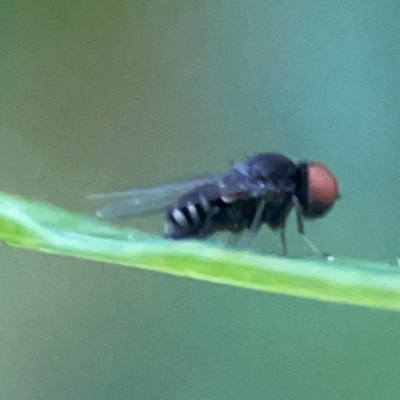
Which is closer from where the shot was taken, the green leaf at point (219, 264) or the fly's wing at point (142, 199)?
the green leaf at point (219, 264)

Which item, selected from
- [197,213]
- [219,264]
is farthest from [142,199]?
[219,264]

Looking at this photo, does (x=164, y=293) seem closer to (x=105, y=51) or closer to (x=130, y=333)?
(x=130, y=333)

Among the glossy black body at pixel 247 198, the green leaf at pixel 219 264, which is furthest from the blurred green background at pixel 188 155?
the green leaf at pixel 219 264

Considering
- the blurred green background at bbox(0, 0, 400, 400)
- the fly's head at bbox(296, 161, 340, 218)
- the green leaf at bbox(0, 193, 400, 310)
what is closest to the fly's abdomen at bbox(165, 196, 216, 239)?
the fly's head at bbox(296, 161, 340, 218)

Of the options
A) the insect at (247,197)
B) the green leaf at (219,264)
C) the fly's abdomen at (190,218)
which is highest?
the insect at (247,197)

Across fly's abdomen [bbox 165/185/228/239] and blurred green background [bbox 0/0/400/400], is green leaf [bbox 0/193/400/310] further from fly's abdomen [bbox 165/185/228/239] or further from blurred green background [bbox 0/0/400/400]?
blurred green background [bbox 0/0/400/400]

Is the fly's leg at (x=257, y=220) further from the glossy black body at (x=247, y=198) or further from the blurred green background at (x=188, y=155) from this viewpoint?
the blurred green background at (x=188, y=155)

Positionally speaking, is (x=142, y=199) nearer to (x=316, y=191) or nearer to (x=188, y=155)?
(x=316, y=191)

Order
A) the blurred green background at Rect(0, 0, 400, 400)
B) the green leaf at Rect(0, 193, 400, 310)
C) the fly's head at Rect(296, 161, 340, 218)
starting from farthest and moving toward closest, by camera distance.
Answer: the blurred green background at Rect(0, 0, 400, 400), the fly's head at Rect(296, 161, 340, 218), the green leaf at Rect(0, 193, 400, 310)
